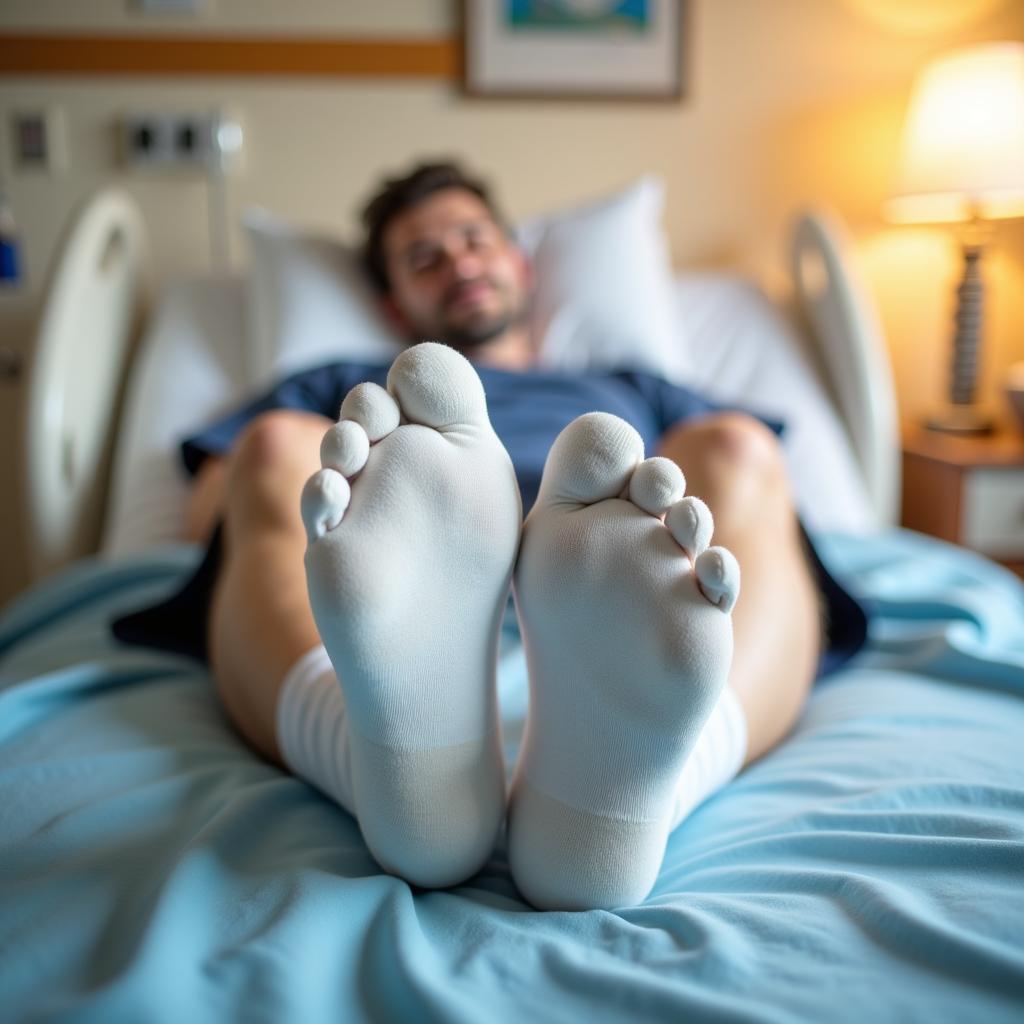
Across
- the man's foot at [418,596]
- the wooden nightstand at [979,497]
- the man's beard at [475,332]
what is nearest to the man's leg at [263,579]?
the man's foot at [418,596]

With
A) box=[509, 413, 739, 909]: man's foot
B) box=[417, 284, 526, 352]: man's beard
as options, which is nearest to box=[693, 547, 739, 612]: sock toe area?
box=[509, 413, 739, 909]: man's foot

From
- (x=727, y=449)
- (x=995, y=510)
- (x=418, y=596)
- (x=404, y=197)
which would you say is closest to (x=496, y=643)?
(x=418, y=596)

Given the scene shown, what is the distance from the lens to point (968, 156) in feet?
5.43

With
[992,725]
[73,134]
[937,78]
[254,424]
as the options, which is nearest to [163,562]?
[254,424]

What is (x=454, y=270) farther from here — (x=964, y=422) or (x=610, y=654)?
(x=964, y=422)

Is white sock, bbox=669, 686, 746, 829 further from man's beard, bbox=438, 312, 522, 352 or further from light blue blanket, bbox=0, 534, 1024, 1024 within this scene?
man's beard, bbox=438, 312, 522, 352

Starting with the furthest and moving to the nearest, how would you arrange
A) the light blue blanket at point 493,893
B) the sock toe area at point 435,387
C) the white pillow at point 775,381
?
1. the white pillow at point 775,381
2. the sock toe area at point 435,387
3. the light blue blanket at point 493,893

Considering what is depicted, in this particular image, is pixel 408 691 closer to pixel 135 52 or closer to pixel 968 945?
pixel 968 945

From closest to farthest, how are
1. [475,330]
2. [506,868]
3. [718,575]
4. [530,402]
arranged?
1. [718,575]
2. [506,868]
3. [530,402]
4. [475,330]

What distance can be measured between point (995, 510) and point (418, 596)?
1.38m

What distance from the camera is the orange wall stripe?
1.78 metres

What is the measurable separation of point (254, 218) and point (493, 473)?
1.25 metres

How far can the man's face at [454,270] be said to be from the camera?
4.41 feet

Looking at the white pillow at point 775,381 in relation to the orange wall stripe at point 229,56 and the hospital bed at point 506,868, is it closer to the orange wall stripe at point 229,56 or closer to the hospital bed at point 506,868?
the hospital bed at point 506,868
